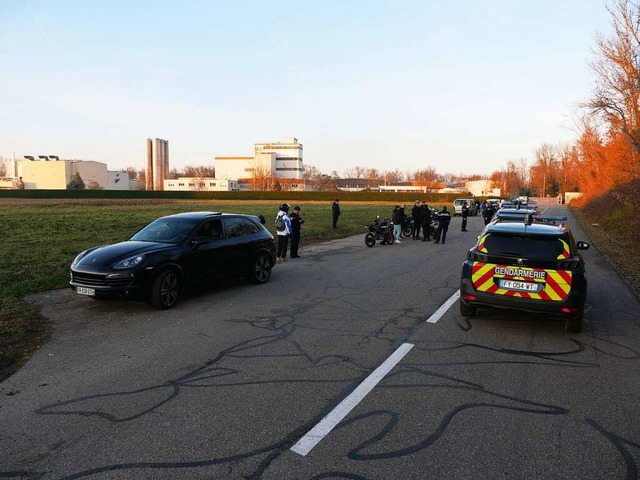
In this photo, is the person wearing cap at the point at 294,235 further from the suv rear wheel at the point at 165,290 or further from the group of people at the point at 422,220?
the suv rear wheel at the point at 165,290

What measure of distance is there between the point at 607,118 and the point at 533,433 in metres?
26.5

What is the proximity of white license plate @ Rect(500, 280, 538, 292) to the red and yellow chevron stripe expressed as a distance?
0.14 feet

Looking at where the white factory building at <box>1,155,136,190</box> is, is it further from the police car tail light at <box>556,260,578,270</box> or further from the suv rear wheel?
the police car tail light at <box>556,260,578,270</box>

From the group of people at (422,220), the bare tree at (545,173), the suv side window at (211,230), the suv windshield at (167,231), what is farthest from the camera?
the bare tree at (545,173)

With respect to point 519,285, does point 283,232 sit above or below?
above

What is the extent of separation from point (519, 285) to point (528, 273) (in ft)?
0.67

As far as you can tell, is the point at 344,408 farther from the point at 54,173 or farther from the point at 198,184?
the point at 54,173

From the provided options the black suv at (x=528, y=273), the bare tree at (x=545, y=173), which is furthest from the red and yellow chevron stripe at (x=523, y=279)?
the bare tree at (x=545, y=173)

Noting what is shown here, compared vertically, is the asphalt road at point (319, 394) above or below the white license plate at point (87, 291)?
below

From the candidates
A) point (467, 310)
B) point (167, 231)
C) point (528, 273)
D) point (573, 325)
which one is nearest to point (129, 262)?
point (167, 231)

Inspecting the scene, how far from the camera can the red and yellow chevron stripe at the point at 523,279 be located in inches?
247

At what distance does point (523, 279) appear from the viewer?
6449 mm

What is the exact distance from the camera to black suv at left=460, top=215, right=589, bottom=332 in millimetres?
6273

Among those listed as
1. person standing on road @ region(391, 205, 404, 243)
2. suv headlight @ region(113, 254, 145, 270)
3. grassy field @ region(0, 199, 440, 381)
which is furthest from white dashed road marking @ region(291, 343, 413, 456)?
person standing on road @ region(391, 205, 404, 243)
